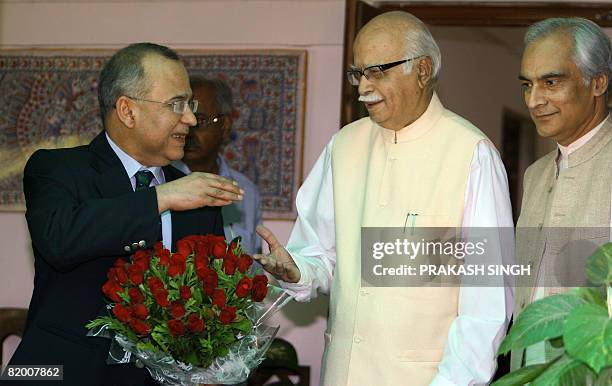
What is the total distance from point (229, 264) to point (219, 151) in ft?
8.93

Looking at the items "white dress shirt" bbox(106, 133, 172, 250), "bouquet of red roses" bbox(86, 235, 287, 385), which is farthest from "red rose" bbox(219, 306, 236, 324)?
"white dress shirt" bbox(106, 133, 172, 250)

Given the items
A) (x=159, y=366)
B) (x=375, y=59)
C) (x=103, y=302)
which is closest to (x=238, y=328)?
(x=159, y=366)

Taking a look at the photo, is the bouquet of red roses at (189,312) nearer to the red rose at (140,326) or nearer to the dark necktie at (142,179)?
the red rose at (140,326)

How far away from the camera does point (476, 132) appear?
10.4 ft

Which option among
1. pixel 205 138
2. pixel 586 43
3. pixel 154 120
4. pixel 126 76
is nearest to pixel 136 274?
pixel 154 120

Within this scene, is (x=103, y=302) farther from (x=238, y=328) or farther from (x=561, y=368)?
(x=561, y=368)

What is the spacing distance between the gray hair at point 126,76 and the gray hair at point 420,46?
2.47 feet

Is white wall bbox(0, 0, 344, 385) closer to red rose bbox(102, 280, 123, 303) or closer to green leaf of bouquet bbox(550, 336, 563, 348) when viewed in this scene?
red rose bbox(102, 280, 123, 303)

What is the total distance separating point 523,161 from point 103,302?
6897 millimetres

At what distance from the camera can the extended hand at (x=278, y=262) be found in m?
3.08

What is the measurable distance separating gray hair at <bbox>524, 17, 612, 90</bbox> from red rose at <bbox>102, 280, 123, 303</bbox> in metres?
1.45

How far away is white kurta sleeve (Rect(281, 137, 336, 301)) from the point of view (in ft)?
10.7

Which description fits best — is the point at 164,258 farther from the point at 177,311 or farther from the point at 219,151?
the point at 219,151

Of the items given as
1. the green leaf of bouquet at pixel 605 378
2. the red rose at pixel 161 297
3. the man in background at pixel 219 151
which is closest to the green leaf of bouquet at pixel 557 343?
the green leaf of bouquet at pixel 605 378
